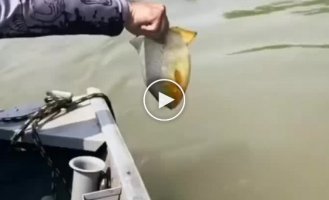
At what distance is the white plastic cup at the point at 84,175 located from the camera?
8.31 ft

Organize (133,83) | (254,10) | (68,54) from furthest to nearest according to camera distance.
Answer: (254,10) → (68,54) → (133,83)

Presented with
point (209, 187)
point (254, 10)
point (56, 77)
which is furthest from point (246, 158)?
point (254, 10)

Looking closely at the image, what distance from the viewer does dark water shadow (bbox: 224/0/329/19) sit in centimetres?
740

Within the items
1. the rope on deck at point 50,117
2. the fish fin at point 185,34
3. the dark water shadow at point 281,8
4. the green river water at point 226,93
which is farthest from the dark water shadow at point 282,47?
the fish fin at point 185,34

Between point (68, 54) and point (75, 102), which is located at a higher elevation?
point (75, 102)

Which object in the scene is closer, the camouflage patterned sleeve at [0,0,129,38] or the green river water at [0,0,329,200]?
the camouflage patterned sleeve at [0,0,129,38]

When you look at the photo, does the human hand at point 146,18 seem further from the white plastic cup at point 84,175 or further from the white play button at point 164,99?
the white plastic cup at point 84,175

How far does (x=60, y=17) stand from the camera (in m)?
2.05

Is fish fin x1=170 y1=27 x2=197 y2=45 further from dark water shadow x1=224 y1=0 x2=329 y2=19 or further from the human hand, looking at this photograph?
dark water shadow x1=224 y1=0 x2=329 y2=19

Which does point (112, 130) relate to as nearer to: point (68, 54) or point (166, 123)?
point (166, 123)

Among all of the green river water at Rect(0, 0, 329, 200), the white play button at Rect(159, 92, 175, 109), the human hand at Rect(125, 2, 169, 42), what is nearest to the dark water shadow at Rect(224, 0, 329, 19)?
the green river water at Rect(0, 0, 329, 200)

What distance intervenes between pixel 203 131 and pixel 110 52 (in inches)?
81.9

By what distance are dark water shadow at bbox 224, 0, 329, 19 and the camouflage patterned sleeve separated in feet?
17.6

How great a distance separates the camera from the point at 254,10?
7.55 m
